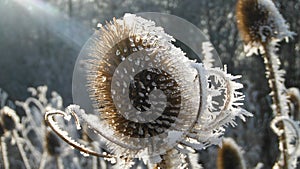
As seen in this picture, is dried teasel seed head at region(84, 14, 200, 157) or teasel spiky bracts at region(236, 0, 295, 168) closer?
dried teasel seed head at region(84, 14, 200, 157)

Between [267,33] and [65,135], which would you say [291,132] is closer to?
[267,33]

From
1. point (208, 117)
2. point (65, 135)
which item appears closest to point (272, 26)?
point (208, 117)

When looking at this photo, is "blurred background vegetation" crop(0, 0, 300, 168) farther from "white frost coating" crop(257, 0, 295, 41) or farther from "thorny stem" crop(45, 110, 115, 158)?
"thorny stem" crop(45, 110, 115, 158)

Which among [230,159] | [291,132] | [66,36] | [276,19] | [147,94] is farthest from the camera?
[66,36]

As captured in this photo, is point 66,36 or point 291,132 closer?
point 291,132

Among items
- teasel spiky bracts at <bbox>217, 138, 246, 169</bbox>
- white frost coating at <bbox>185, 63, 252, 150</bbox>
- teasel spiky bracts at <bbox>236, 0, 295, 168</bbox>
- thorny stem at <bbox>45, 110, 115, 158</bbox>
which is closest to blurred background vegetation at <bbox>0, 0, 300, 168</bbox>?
teasel spiky bracts at <bbox>217, 138, 246, 169</bbox>

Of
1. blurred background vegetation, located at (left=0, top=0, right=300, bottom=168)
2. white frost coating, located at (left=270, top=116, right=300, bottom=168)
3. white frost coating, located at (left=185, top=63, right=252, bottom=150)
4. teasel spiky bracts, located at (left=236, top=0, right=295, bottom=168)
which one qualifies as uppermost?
blurred background vegetation, located at (left=0, top=0, right=300, bottom=168)

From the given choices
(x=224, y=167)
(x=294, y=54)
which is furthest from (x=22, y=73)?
(x=224, y=167)

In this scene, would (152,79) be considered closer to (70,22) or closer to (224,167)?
(224,167)
